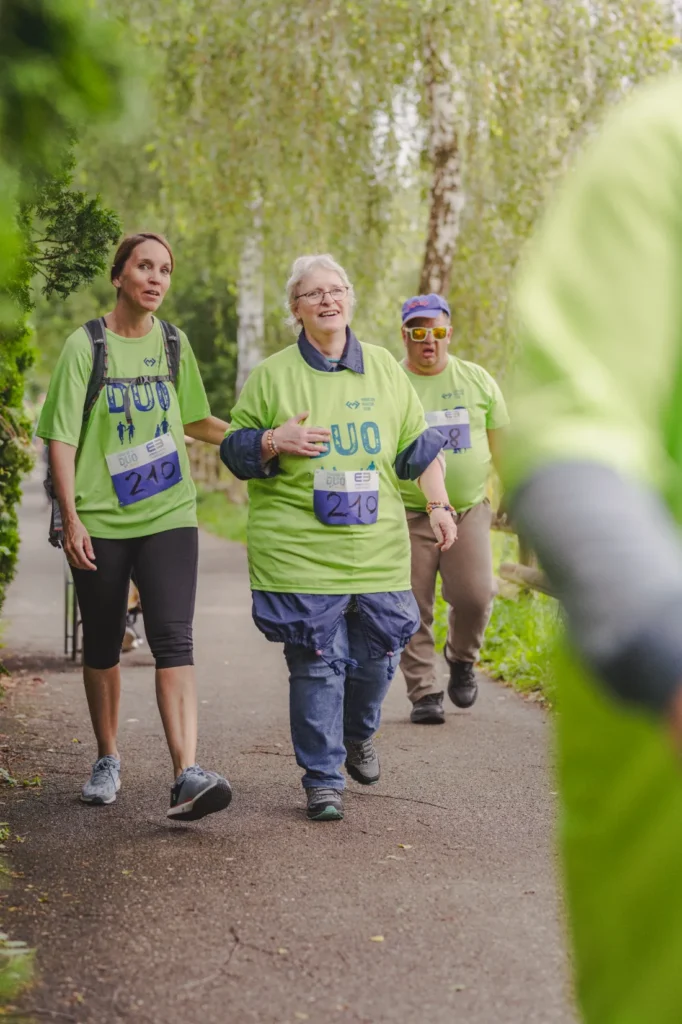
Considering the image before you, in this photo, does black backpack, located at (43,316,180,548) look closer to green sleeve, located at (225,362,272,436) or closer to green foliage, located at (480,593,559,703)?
green sleeve, located at (225,362,272,436)

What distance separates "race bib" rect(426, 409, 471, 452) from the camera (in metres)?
7.42

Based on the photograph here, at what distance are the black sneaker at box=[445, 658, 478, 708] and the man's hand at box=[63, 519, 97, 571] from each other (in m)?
2.91

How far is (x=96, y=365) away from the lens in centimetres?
543

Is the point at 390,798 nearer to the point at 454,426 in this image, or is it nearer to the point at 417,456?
the point at 417,456

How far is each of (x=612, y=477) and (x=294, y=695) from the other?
4.66 m

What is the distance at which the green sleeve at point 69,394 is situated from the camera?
537cm

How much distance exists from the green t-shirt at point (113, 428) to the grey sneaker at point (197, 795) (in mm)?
908

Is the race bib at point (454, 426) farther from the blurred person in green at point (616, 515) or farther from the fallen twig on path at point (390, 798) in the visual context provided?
the blurred person in green at point (616, 515)

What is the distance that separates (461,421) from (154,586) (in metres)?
2.49

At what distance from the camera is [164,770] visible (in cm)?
636

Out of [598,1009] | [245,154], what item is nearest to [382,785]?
[598,1009]

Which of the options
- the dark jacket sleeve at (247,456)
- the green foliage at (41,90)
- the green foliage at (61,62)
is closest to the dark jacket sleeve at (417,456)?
the dark jacket sleeve at (247,456)

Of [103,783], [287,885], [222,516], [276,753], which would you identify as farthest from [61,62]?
[222,516]

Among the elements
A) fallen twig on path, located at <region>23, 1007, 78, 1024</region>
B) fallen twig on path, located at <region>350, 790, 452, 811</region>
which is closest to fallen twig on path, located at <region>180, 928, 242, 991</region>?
fallen twig on path, located at <region>23, 1007, 78, 1024</region>
